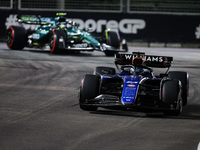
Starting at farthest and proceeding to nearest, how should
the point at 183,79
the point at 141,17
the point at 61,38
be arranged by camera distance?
1. the point at 141,17
2. the point at 61,38
3. the point at 183,79

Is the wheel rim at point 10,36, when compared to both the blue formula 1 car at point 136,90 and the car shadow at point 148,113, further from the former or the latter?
the car shadow at point 148,113

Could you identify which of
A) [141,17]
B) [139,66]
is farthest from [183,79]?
[141,17]

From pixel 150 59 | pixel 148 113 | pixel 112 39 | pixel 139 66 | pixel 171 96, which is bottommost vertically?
pixel 148 113

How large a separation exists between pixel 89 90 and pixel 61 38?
34.2ft

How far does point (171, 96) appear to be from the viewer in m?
7.82

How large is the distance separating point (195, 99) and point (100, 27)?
52.2 ft

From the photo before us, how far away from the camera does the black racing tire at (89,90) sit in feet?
26.7

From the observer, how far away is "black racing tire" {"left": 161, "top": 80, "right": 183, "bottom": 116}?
781 centimetres

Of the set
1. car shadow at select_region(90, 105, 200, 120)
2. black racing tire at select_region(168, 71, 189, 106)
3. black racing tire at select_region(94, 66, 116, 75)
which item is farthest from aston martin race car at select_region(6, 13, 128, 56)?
car shadow at select_region(90, 105, 200, 120)

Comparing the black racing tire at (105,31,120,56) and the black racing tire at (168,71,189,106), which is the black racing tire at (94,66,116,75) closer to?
the black racing tire at (168,71,189,106)

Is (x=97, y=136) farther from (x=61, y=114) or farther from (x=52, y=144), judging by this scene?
(x=61, y=114)

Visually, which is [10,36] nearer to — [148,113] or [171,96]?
[148,113]

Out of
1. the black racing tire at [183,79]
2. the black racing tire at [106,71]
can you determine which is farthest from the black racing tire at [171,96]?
the black racing tire at [106,71]

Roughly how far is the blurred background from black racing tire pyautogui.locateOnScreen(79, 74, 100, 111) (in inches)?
676
